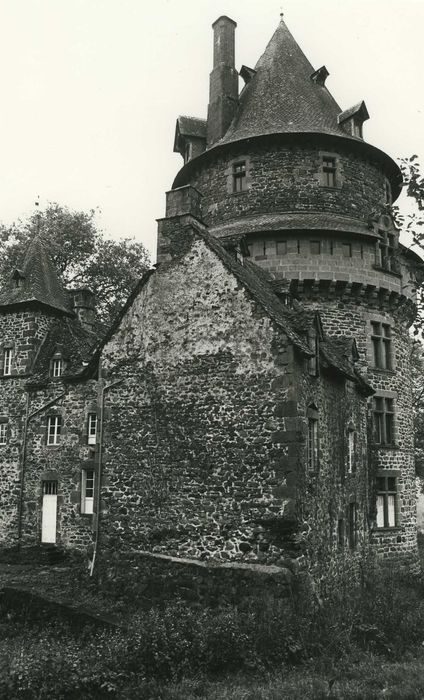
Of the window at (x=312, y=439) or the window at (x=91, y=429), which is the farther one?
the window at (x=91, y=429)

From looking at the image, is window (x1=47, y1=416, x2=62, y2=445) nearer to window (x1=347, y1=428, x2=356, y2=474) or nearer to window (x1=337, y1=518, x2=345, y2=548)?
window (x1=347, y1=428, x2=356, y2=474)

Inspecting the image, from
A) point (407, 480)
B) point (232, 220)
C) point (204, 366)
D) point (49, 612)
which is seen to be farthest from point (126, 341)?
point (407, 480)

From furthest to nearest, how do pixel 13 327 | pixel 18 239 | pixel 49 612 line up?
pixel 18 239 → pixel 13 327 → pixel 49 612

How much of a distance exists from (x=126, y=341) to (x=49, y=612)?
21.8ft

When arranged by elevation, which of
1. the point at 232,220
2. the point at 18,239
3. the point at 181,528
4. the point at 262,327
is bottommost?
the point at 181,528

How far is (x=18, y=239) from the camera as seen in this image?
35.4 meters

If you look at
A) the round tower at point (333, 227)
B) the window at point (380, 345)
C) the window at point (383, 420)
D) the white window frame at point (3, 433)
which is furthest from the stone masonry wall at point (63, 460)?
the window at point (380, 345)

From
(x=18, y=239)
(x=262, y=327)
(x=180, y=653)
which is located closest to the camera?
(x=180, y=653)

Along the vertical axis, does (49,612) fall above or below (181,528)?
below

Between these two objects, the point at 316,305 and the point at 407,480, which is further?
the point at 407,480

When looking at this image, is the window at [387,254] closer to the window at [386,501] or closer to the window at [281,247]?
the window at [281,247]

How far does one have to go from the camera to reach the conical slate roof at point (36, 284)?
81.3 feet

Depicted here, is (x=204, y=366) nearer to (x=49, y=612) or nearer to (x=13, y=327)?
(x=49, y=612)

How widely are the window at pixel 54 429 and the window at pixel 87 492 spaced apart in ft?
5.25
